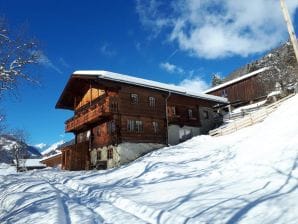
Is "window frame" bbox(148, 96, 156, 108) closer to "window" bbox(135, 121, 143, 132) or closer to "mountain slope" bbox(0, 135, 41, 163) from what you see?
"window" bbox(135, 121, 143, 132)

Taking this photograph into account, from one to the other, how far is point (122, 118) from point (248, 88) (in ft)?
90.4

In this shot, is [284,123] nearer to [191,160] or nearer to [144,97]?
[191,160]

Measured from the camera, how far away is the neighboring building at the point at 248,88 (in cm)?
4619

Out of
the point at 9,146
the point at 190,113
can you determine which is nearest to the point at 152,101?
the point at 190,113

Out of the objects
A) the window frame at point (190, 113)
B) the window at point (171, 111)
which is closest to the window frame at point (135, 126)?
the window at point (171, 111)

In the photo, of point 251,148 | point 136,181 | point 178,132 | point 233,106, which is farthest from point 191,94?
point 136,181

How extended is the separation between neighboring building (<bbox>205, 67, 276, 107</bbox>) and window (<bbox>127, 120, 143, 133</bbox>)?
72.7ft

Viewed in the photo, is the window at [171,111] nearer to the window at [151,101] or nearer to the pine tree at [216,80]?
the window at [151,101]

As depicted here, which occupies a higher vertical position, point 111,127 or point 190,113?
point 190,113

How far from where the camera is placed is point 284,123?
2133cm

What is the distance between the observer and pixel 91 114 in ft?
109

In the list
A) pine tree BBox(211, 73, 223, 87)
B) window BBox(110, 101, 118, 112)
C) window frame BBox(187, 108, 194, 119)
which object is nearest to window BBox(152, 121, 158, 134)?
window BBox(110, 101, 118, 112)

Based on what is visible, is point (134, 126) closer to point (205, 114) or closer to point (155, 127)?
point (155, 127)

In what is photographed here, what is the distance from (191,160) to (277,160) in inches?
286
